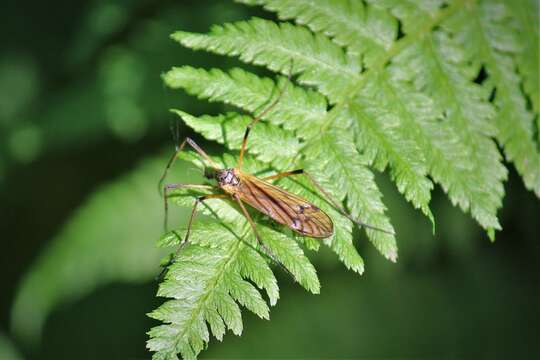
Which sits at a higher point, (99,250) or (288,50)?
(288,50)

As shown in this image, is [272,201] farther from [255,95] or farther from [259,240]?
[255,95]

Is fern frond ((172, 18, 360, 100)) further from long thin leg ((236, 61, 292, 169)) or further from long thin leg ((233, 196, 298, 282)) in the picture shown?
long thin leg ((233, 196, 298, 282))

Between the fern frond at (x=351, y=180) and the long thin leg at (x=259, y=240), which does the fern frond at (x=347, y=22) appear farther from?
the long thin leg at (x=259, y=240)

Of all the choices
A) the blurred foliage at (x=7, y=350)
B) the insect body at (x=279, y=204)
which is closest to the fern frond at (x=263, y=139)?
the insect body at (x=279, y=204)

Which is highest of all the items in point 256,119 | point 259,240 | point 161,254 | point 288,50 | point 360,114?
point 288,50

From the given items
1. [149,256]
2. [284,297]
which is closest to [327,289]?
[284,297]

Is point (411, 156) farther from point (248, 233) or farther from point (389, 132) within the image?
point (248, 233)

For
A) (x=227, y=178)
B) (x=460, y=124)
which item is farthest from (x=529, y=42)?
(x=227, y=178)
